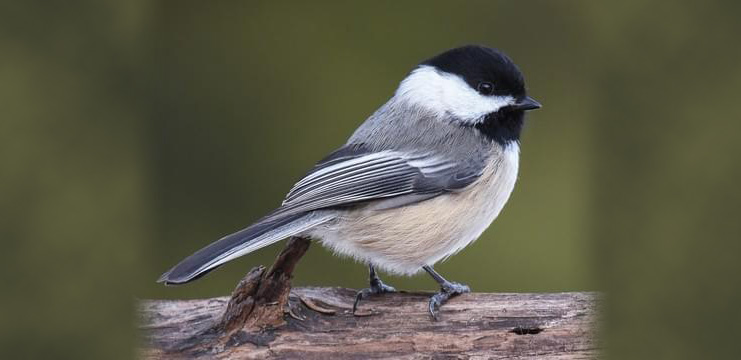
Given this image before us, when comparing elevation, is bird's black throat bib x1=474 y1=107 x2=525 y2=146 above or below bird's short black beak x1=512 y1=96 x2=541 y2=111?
below

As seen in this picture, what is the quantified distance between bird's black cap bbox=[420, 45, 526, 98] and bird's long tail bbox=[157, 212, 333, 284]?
426 millimetres

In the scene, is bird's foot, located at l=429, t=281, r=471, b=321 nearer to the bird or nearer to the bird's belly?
the bird

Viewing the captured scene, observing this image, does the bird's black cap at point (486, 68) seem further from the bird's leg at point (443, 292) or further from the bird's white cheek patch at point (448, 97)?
the bird's leg at point (443, 292)

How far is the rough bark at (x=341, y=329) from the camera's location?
1.22 metres

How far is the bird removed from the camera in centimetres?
148

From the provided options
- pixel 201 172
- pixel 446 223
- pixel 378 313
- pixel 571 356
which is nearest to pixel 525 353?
pixel 571 356

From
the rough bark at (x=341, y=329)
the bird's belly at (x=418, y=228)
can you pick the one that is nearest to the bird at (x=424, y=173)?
the bird's belly at (x=418, y=228)

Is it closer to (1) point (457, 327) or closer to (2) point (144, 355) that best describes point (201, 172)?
(2) point (144, 355)

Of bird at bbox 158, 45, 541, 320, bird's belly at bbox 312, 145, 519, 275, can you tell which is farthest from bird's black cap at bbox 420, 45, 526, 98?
bird's belly at bbox 312, 145, 519, 275

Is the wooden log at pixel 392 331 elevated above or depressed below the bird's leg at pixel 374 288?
below

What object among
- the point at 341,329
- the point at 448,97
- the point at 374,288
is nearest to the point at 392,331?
the point at 341,329

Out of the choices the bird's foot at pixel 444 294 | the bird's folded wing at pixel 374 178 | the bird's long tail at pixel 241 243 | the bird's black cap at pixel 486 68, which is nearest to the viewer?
the bird's long tail at pixel 241 243

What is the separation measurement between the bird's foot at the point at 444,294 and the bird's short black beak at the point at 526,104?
0.40 metres

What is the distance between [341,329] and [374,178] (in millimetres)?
337
